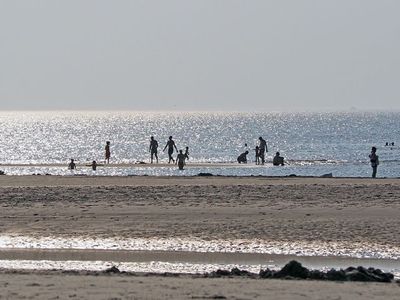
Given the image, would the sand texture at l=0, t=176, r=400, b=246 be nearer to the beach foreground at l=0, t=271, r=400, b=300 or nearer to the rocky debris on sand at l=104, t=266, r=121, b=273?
the rocky debris on sand at l=104, t=266, r=121, b=273

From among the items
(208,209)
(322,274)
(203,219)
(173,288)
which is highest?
(208,209)

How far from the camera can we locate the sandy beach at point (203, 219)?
1282 centimetres

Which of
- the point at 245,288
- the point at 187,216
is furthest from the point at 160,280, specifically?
the point at 187,216

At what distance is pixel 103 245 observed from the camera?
18062 millimetres

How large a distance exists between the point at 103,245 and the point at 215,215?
449 cm

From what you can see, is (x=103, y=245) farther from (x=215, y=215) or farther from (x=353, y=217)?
(x=353, y=217)

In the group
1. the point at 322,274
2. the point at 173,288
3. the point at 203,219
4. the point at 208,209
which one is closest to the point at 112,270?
the point at 173,288

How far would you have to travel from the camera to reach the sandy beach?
12820 mm

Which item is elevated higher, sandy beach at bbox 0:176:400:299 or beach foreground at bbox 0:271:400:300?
sandy beach at bbox 0:176:400:299

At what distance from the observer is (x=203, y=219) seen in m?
21.2

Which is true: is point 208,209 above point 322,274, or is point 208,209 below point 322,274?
above

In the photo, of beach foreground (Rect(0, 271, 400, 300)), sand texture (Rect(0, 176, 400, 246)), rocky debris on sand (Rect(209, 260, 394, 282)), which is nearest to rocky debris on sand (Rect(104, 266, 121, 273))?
beach foreground (Rect(0, 271, 400, 300))

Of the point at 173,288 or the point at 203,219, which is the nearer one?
the point at 173,288

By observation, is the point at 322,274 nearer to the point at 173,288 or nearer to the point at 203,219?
the point at 173,288
